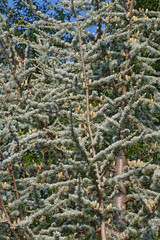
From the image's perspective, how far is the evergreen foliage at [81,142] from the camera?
3760 millimetres

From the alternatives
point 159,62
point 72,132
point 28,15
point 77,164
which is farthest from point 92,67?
point 28,15

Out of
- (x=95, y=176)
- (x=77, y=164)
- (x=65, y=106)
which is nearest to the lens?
(x=95, y=176)

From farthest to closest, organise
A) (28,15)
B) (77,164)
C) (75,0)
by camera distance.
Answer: (28,15)
(75,0)
(77,164)

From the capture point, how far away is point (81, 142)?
3.48 meters

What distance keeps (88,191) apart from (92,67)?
261 cm

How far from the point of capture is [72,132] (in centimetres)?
330

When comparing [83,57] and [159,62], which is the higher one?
[83,57]

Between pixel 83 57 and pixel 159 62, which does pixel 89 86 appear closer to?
pixel 83 57

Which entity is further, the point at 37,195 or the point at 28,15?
the point at 28,15

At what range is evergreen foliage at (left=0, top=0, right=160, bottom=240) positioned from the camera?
3.76m

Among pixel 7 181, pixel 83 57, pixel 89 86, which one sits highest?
pixel 83 57

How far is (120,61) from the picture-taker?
6.02 meters

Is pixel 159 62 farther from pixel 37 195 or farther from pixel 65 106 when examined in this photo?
pixel 37 195

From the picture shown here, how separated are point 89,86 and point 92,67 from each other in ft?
4.40
